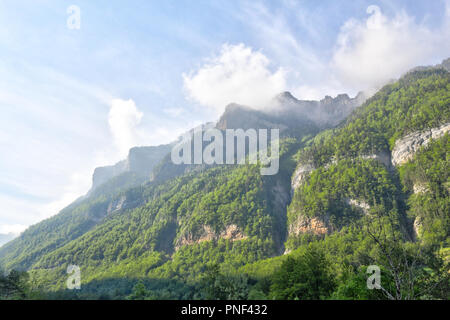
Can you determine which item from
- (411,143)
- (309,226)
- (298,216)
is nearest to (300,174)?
(298,216)

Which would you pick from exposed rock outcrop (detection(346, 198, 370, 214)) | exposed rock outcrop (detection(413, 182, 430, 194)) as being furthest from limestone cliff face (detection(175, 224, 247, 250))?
exposed rock outcrop (detection(413, 182, 430, 194))

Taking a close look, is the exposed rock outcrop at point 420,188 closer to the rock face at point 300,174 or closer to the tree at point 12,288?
the rock face at point 300,174

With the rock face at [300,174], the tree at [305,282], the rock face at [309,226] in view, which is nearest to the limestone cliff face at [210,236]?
the rock face at [309,226]

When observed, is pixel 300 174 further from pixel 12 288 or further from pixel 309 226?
pixel 12 288

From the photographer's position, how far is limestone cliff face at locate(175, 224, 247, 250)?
136125 mm

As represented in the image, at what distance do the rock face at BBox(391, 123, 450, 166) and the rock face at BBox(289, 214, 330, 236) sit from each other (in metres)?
52.6

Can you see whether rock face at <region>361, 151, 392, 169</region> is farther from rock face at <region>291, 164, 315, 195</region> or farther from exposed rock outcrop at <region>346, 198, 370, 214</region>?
rock face at <region>291, 164, 315, 195</region>

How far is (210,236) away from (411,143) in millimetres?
114925

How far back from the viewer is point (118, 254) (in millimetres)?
162250

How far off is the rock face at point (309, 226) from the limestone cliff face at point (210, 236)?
26454 millimetres

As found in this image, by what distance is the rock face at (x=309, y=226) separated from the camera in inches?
4609

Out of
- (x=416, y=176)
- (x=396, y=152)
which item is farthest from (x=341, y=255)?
(x=396, y=152)
